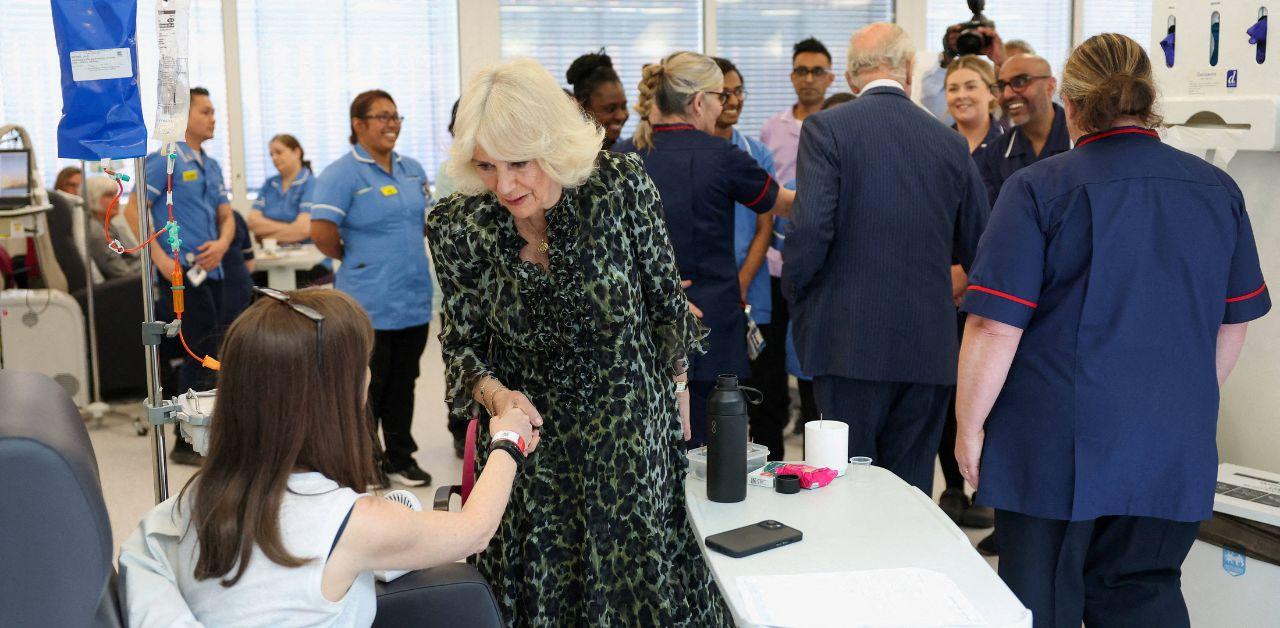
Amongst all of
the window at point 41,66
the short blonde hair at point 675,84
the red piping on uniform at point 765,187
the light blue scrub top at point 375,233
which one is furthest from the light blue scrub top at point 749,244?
the window at point 41,66

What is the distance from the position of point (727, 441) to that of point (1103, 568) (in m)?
0.81

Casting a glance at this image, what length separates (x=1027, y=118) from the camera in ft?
11.3

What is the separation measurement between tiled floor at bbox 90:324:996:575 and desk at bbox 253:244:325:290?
0.98m

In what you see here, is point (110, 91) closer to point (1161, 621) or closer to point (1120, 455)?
point (1120, 455)

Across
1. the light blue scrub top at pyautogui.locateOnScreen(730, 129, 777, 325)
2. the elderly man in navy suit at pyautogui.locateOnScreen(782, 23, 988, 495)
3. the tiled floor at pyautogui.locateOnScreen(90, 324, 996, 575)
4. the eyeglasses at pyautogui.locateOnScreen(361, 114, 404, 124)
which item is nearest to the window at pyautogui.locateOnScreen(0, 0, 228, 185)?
the tiled floor at pyautogui.locateOnScreen(90, 324, 996, 575)

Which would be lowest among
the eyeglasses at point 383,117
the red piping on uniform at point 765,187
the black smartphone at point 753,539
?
the black smartphone at point 753,539

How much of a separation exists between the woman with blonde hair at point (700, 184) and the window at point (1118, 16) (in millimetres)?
7019

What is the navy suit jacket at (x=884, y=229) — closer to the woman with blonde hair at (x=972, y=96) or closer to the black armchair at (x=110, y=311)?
the woman with blonde hair at (x=972, y=96)

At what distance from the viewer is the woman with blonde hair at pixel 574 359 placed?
6.32 feet

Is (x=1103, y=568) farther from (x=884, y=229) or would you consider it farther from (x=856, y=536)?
(x=884, y=229)

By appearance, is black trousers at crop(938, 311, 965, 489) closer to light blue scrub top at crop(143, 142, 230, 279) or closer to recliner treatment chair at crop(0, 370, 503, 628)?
recliner treatment chair at crop(0, 370, 503, 628)

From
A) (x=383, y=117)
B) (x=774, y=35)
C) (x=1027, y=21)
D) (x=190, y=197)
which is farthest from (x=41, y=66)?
(x=1027, y=21)

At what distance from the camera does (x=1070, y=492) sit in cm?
196

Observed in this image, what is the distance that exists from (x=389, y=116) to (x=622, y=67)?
14.5 ft
